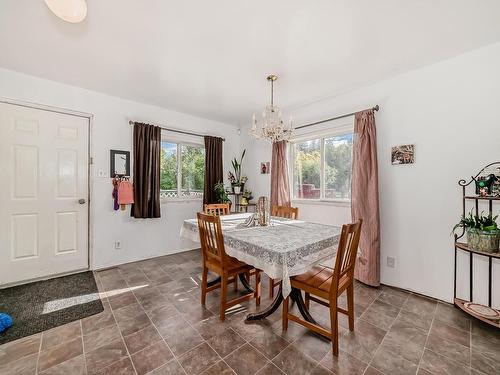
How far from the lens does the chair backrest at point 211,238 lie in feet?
6.29

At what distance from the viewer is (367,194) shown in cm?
270

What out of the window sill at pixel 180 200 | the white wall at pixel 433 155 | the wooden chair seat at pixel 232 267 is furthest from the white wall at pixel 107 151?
the white wall at pixel 433 155

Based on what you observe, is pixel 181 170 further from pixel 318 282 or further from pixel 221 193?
pixel 318 282

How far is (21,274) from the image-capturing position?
2676 millimetres

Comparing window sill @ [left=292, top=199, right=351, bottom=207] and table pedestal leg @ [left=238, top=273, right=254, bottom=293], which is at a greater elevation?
window sill @ [left=292, top=199, right=351, bottom=207]

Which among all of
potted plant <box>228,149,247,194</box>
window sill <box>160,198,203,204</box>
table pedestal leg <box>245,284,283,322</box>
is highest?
potted plant <box>228,149,247,194</box>

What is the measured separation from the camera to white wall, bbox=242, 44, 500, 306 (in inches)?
82.3

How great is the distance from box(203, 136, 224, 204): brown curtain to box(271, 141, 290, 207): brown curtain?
116 centimetres

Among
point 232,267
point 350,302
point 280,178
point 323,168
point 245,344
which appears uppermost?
point 323,168

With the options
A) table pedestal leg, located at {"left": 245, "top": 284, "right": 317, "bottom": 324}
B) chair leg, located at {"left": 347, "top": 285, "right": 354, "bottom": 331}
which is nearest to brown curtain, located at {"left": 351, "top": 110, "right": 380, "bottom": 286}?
chair leg, located at {"left": 347, "top": 285, "right": 354, "bottom": 331}

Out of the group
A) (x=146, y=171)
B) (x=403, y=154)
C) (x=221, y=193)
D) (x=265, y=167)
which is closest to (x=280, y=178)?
(x=265, y=167)

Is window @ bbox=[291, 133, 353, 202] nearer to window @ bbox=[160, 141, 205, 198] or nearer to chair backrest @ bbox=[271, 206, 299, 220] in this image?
chair backrest @ bbox=[271, 206, 299, 220]

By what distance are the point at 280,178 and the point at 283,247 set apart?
7.50 ft

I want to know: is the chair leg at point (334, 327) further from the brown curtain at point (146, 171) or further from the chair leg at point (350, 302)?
the brown curtain at point (146, 171)
